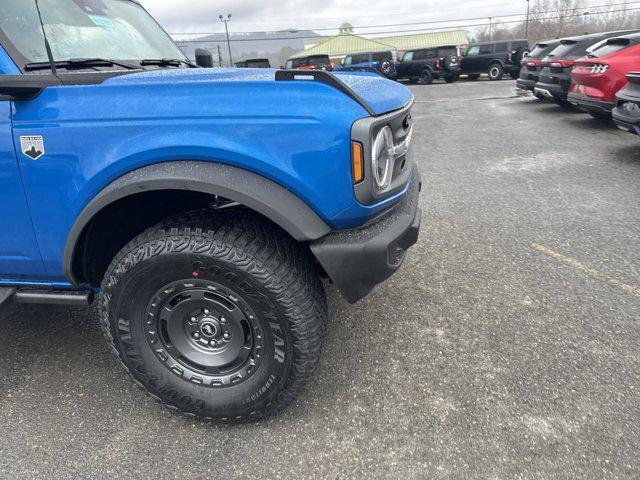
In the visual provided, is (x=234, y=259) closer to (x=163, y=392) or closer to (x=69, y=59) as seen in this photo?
(x=163, y=392)

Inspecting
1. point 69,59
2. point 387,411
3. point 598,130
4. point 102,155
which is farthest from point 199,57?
point 598,130

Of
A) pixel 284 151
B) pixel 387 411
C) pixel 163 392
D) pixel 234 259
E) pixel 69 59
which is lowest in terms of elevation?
pixel 387 411

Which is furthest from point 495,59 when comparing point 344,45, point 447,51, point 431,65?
point 344,45

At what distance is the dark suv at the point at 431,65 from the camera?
22.2m

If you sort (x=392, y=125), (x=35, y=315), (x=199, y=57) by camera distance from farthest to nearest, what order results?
1. (x=199, y=57)
2. (x=35, y=315)
3. (x=392, y=125)

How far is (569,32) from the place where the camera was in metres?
61.2

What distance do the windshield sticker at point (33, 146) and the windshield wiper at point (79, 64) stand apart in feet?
1.28

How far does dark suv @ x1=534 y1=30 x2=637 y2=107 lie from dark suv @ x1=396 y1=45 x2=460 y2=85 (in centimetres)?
1260

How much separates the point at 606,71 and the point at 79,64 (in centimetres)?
770

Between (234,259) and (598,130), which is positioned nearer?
(234,259)

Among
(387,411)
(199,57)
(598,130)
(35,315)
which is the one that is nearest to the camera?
(387,411)

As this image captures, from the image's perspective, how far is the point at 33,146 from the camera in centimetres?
190

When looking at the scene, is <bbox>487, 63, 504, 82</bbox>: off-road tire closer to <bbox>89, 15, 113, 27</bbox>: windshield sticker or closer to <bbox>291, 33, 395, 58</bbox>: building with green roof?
<bbox>89, 15, 113, 27</bbox>: windshield sticker

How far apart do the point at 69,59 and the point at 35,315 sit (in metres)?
1.80
